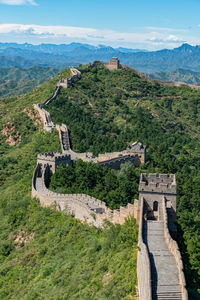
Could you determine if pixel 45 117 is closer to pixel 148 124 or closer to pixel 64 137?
pixel 64 137

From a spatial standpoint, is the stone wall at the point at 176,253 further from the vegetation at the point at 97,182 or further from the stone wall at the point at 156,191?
the vegetation at the point at 97,182

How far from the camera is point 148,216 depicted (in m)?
A: 30.6

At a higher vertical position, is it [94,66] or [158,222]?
[158,222]

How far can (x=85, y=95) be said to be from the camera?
9825cm

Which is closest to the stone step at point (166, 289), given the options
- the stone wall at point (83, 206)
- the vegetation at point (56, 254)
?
the vegetation at point (56, 254)

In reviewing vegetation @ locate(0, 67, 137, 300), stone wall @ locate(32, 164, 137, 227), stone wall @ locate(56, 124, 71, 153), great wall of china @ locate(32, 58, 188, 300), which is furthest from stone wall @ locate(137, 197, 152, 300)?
stone wall @ locate(56, 124, 71, 153)

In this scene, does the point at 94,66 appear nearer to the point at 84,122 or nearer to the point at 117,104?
the point at 117,104

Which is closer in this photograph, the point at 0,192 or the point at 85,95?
the point at 0,192

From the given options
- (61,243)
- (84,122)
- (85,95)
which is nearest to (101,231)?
(61,243)

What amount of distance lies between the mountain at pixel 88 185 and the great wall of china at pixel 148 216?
858 mm

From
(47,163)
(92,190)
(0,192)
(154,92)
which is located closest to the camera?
(92,190)

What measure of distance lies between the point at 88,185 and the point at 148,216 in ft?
49.0

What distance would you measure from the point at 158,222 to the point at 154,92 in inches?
3492

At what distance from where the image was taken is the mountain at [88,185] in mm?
28266
